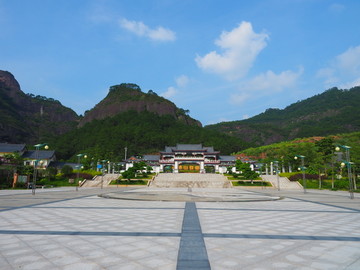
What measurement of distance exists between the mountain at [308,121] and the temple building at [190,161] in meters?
54.2

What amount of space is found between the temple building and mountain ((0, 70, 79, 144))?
65.2 meters

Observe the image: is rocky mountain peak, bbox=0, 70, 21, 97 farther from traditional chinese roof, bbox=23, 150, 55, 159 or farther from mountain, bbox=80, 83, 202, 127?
traditional chinese roof, bbox=23, 150, 55, 159

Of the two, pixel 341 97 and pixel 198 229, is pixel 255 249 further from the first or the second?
pixel 341 97

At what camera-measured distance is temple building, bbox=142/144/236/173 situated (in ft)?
164

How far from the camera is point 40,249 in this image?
3.98m

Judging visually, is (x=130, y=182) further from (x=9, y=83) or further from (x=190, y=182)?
(x=9, y=83)

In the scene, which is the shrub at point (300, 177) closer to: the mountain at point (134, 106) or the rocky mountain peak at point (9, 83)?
the mountain at point (134, 106)

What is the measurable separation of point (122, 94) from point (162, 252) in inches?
4463

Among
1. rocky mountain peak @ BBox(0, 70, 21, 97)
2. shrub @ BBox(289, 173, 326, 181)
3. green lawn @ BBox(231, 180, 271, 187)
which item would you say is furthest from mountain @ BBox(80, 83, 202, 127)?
shrub @ BBox(289, 173, 326, 181)

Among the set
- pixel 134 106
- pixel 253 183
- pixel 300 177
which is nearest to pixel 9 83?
pixel 134 106

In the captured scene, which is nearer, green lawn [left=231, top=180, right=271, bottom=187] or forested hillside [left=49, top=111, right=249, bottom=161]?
green lawn [left=231, top=180, right=271, bottom=187]

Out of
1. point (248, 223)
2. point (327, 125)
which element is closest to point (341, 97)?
point (327, 125)

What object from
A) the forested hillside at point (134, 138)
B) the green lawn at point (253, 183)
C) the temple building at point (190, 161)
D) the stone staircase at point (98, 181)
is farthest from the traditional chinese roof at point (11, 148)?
the green lawn at point (253, 183)

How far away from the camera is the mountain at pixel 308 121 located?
90.9 metres
